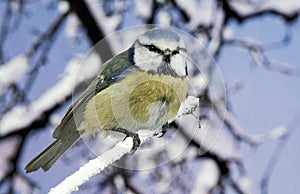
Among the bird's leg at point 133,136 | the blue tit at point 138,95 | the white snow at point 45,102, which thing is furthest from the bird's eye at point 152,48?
the white snow at point 45,102

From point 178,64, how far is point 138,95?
8 centimetres

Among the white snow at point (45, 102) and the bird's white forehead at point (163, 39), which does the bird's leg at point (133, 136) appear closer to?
the bird's white forehead at point (163, 39)

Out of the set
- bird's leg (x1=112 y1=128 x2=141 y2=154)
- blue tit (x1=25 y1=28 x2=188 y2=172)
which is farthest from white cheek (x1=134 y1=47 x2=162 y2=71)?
bird's leg (x1=112 y1=128 x2=141 y2=154)

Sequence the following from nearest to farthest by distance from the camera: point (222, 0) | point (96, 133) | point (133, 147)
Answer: point (133, 147), point (96, 133), point (222, 0)

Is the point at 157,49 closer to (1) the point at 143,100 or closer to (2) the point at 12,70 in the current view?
(1) the point at 143,100

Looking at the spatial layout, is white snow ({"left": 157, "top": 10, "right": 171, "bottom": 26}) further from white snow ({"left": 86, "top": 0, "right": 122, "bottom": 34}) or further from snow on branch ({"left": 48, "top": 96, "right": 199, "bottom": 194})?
snow on branch ({"left": 48, "top": 96, "right": 199, "bottom": 194})

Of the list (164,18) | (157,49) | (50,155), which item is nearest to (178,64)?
(157,49)

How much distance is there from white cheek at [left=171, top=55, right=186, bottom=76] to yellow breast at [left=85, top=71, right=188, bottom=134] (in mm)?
11

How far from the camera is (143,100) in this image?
2.66 ft

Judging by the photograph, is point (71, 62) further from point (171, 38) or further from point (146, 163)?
point (171, 38)

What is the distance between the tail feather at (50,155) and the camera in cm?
81

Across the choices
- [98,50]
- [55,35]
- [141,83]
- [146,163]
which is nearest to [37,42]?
[55,35]

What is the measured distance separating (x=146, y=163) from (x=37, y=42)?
1.26ft

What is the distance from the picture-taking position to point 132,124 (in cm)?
83
